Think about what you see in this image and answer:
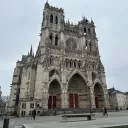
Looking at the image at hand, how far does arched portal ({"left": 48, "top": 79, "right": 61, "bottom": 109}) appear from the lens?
29453mm

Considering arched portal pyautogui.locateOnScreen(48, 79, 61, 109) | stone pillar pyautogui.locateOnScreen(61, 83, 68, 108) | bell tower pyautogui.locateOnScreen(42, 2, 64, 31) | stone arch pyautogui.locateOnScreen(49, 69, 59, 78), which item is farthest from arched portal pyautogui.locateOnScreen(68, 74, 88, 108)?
bell tower pyautogui.locateOnScreen(42, 2, 64, 31)

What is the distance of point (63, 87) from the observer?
94.6 ft

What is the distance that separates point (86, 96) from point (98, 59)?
35.0 feet

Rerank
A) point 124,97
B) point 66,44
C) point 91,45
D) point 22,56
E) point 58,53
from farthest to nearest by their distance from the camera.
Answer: point 124,97
point 22,56
point 91,45
point 66,44
point 58,53

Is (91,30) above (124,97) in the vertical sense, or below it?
above

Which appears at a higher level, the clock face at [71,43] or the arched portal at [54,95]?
the clock face at [71,43]

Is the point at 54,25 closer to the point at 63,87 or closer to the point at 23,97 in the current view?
the point at 63,87

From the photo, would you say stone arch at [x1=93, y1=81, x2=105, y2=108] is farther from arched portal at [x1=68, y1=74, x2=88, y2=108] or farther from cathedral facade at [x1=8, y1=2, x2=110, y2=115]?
arched portal at [x1=68, y1=74, x2=88, y2=108]

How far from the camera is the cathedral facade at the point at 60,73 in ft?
91.5

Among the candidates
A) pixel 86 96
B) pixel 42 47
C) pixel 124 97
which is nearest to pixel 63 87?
pixel 86 96

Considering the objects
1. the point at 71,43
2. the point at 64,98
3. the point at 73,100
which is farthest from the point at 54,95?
the point at 71,43

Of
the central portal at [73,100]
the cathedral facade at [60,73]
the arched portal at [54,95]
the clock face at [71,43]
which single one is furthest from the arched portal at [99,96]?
the clock face at [71,43]

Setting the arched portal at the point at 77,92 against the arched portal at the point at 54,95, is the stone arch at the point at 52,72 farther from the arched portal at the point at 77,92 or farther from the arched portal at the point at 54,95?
the arched portal at the point at 77,92

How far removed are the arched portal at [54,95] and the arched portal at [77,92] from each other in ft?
9.79
